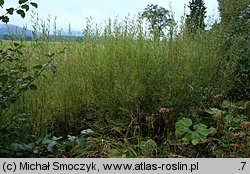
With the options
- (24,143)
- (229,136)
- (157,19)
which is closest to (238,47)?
(157,19)

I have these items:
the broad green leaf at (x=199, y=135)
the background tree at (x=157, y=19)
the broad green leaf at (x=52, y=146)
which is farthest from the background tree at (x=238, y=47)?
the broad green leaf at (x=52, y=146)

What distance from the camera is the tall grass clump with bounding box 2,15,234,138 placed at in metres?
3.21

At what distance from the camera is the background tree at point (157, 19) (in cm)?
380

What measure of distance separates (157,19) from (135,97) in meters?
1.29

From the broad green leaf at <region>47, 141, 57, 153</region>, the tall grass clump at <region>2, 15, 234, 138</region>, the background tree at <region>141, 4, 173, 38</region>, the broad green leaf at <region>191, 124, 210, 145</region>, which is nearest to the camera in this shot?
the broad green leaf at <region>47, 141, 57, 153</region>

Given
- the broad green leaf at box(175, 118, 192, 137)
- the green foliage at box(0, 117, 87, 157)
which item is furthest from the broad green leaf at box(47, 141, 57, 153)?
the broad green leaf at box(175, 118, 192, 137)

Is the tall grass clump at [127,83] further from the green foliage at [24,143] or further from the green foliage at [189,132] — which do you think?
the green foliage at [24,143]

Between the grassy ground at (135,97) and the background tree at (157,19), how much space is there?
147mm

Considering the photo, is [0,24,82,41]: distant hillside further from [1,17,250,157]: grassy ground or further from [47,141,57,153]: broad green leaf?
[47,141,57,153]: broad green leaf

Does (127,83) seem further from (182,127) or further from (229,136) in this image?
(229,136)

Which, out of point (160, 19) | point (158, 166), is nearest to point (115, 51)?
point (160, 19)

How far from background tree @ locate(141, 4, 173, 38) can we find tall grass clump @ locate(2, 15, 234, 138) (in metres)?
0.11

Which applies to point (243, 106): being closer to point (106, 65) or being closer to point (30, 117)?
point (106, 65)

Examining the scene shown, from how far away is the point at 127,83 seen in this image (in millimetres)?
3369
